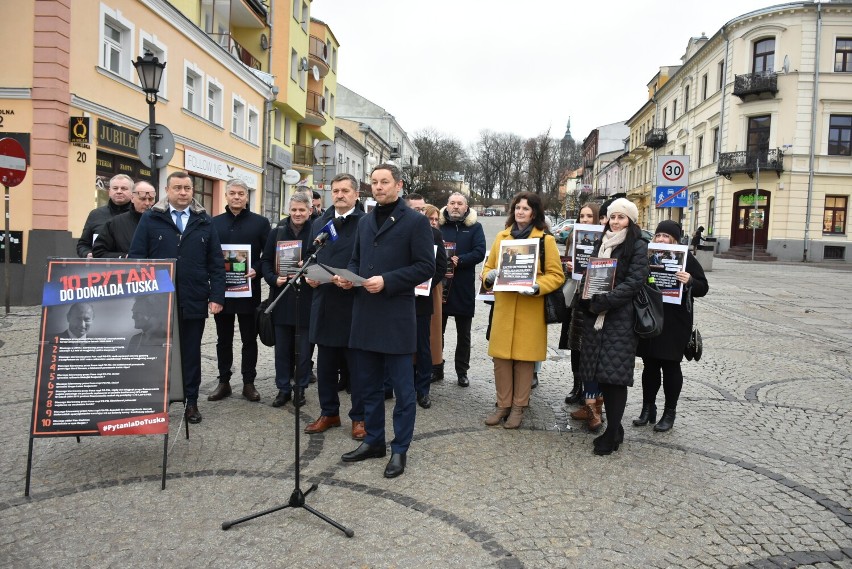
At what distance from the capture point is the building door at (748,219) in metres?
37.8

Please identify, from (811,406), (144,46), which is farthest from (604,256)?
(144,46)

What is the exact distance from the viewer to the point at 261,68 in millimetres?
28203

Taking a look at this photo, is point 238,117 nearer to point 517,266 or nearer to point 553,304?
point 517,266

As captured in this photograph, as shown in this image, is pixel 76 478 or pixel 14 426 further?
pixel 14 426

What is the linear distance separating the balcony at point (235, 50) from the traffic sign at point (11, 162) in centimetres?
1143

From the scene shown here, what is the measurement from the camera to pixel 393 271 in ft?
14.4

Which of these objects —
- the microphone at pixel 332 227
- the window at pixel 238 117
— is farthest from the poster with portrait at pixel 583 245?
the window at pixel 238 117

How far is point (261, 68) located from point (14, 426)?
25757 millimetres

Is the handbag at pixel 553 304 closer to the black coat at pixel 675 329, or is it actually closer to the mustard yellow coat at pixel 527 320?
the mustard yellow coat at pixel 527 320

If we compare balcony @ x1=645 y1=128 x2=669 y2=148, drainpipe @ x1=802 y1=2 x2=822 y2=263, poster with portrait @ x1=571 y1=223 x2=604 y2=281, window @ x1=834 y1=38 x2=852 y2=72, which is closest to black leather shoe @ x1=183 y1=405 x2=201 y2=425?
poster with portrait @ x1=571 y1=223 x2=604 y2=281

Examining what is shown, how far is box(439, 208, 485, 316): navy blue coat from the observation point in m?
6.95

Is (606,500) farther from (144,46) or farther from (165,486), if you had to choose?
(144,46)

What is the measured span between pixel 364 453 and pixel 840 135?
135 ft

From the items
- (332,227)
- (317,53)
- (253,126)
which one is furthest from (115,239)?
(317,53)
